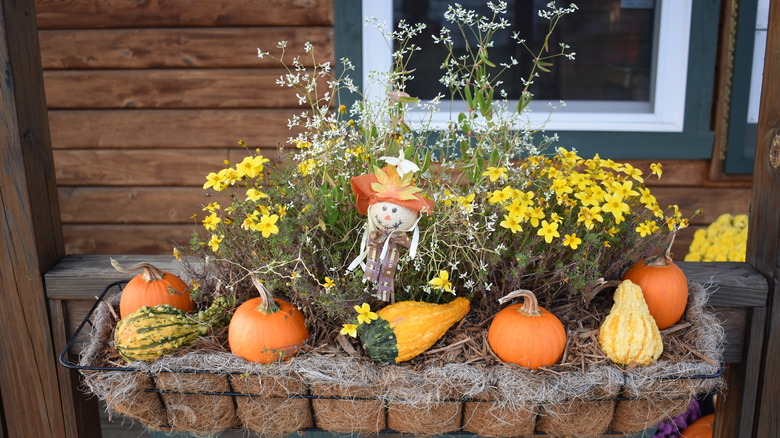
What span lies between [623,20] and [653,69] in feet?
0.95

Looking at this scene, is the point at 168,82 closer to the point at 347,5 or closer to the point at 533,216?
the point at 347,5

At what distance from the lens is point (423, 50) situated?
3.16 meters

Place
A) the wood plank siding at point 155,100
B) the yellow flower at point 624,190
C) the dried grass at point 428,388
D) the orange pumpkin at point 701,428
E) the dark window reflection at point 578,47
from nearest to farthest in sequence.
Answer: the dried grass at point 428,388 < the yellow flower at point 624,190 < the orange pumpkin at point 701,428 < the wood plank siding at point 155,100 < the dark window reflection at point 578,47

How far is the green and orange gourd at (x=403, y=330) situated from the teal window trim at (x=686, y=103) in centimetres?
178

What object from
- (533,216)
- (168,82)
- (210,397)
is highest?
(168,82)

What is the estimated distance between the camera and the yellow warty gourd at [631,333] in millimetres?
1168

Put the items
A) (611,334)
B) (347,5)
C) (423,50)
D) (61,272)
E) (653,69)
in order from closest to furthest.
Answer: (611,334)
(61,272)
(347,5)
(653,69)
(423,50)

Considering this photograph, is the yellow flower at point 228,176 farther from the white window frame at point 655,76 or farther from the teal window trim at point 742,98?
the teal window trim at point 742,98

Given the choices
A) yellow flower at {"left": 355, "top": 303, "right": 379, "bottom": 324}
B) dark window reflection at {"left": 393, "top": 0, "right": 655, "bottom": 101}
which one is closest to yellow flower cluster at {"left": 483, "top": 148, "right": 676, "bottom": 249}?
yellow flower at {"left": 355, "top": 303, "right": 379, "bottom": 324}

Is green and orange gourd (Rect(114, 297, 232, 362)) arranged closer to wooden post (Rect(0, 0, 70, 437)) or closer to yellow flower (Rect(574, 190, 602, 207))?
wooden post (Rect(0, 0, 70, 437))

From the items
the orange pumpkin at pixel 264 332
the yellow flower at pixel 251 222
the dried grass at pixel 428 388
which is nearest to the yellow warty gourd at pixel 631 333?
the dried grass at pixel 428 388

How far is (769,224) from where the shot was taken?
1.45 meters

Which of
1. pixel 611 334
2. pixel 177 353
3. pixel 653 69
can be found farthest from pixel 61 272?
pixel 653 69

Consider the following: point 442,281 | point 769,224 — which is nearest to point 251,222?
point 442,281
